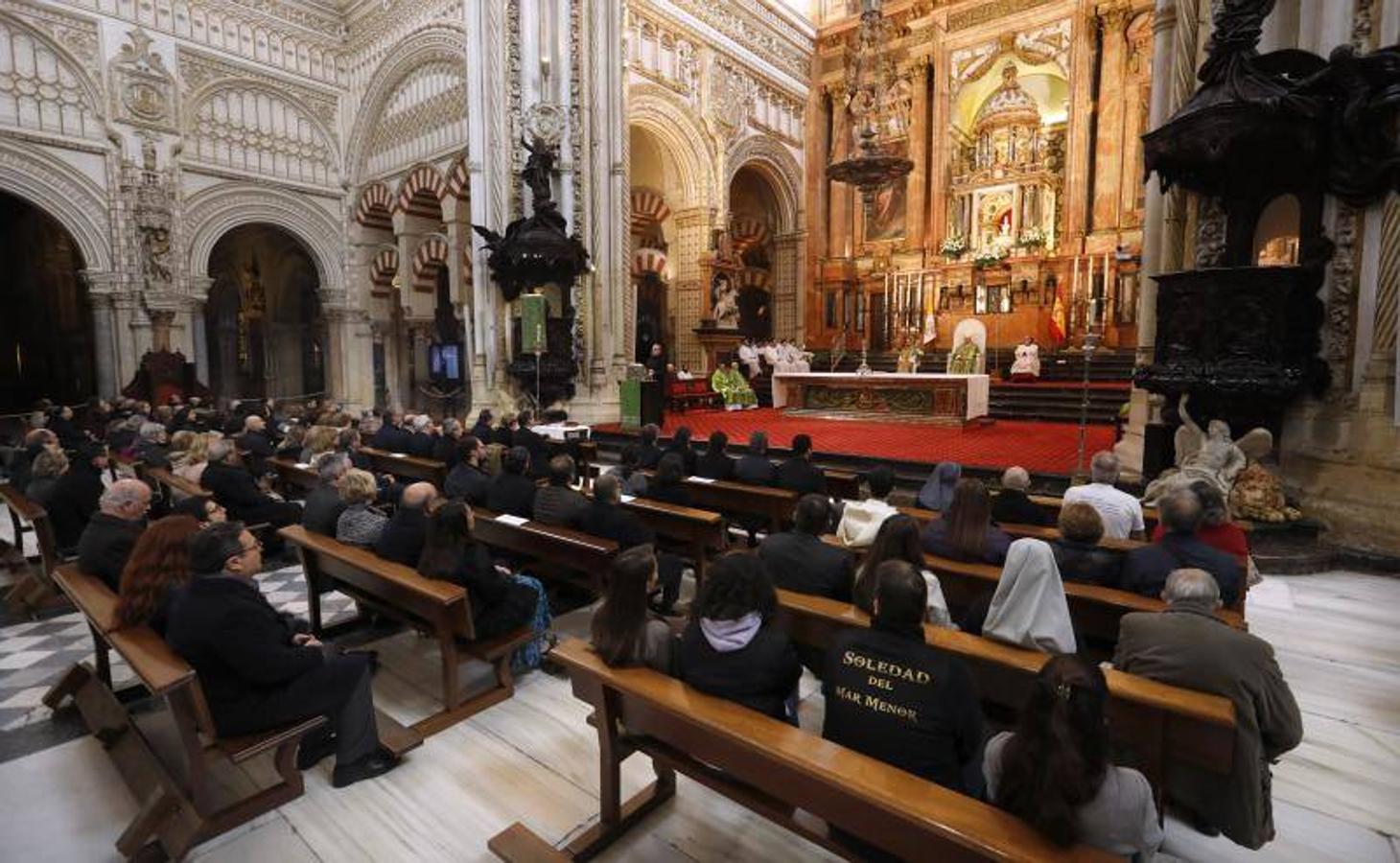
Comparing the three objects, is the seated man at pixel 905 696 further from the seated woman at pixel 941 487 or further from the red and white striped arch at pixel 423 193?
the red and white striped arch at pixel 423 193

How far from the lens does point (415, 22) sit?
1385 cm

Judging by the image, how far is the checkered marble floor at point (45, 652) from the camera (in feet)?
11.0

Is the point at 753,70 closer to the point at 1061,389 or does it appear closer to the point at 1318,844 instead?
the point at 1061,389

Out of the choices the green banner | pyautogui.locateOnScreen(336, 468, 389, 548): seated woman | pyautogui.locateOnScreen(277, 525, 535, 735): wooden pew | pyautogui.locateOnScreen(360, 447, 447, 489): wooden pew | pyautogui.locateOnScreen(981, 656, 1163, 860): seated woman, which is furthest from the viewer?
the green banner

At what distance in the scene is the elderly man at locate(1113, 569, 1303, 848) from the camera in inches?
85.0

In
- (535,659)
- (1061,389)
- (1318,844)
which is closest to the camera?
(1318,844)

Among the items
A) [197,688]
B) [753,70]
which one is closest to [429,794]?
[197,688]

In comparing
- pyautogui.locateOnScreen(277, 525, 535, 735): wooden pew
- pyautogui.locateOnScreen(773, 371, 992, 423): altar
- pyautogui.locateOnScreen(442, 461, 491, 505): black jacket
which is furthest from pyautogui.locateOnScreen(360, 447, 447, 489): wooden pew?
pyautogui.locateOnScreen(773, 371, 992, 423): altar

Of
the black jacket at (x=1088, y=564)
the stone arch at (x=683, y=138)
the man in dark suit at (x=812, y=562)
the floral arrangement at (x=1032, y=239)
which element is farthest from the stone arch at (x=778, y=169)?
the black jacket at (x=1088, y=564)

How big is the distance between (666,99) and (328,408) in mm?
9366

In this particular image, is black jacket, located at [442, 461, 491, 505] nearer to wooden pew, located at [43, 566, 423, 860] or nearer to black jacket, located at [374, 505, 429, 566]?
black jacket, located at [374, 505, 429, 566]

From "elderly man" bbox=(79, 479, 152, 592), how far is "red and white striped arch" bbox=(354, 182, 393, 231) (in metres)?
13.4

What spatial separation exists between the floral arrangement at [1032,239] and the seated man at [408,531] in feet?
50.2

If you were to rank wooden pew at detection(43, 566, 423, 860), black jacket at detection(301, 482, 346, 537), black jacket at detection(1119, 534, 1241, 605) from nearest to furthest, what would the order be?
wooden pew at detection(43, 566, 423, 860)
black jacket at detection(1119, 534, 1241, 605)
black jacket at detection(301, 482, 346, 537)
